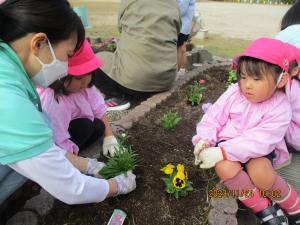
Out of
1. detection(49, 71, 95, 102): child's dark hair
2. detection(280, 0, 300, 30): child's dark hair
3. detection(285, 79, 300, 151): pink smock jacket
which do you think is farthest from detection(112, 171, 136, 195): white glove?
detection(280, 0, 300, 30): child's dark hair

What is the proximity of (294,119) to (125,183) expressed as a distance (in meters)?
1.22

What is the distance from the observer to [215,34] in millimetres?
9359

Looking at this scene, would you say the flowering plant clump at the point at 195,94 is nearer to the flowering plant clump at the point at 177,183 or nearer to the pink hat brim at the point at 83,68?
the flowering plant clump at the point at 177,183

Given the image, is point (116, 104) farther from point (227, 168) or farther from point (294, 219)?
point (294, 219)

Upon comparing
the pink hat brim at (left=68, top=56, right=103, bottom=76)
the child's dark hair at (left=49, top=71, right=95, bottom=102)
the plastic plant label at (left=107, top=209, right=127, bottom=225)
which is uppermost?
the pink hat brim at (left=68, top=56, right=103, bottom=76)

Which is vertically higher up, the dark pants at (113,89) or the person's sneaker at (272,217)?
the person's sneaker at (272,217)

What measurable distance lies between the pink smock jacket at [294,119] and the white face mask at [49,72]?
1481mm

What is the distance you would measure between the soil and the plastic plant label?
5 centimetres

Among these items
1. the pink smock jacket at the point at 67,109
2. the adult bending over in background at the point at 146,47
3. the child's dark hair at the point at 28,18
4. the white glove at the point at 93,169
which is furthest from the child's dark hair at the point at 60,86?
the adult bending over in background at the point at 146,47

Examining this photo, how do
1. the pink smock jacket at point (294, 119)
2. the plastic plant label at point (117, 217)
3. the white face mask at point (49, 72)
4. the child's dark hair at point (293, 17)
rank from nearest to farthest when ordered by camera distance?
the white face mask at point (49, 72), the plastic plant label at point (117, 217), the pink smock jacket at point (294, 119), the child's dark hair at point (293, 17)

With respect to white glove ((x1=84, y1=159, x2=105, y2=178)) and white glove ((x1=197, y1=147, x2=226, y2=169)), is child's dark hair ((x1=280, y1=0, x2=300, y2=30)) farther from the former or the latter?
white glove ((x1=84, y1=159, x2=105, y2=178))

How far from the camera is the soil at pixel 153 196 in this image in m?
2.18

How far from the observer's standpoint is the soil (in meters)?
2.18

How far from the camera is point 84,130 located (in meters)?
2.70
